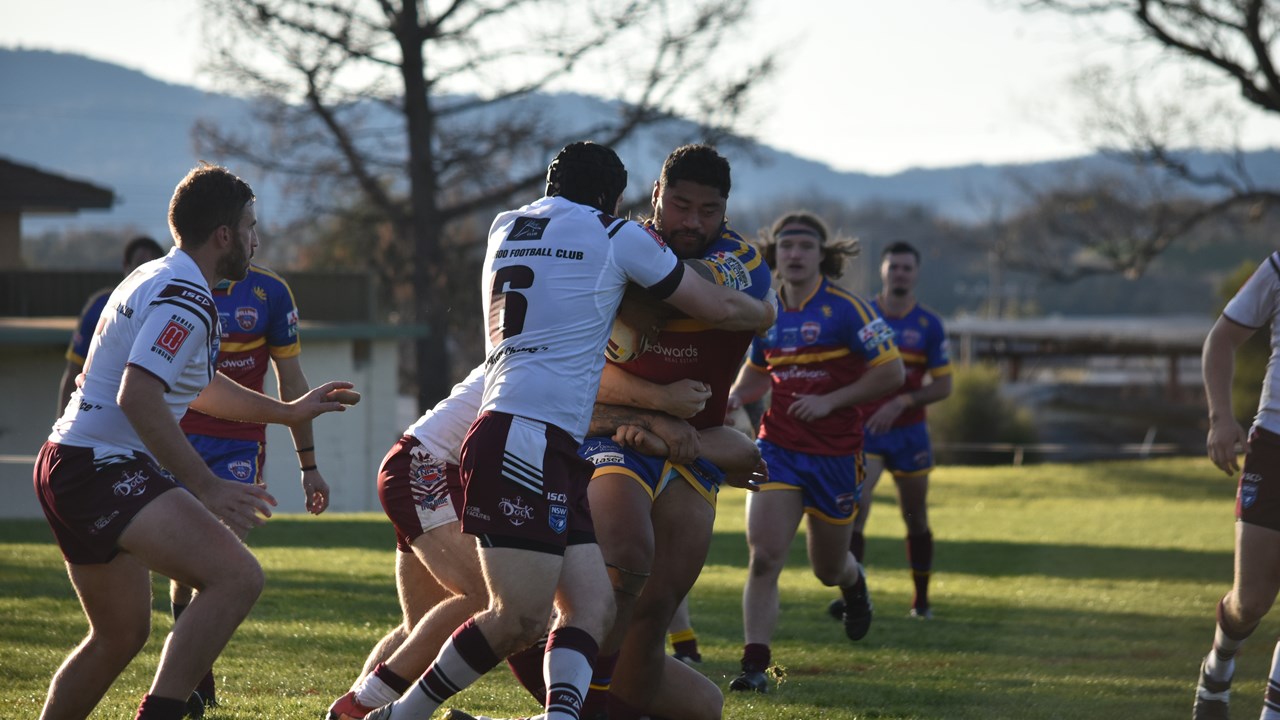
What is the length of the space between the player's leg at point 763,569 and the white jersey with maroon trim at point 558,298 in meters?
2.87

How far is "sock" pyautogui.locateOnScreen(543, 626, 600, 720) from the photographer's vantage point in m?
4.49

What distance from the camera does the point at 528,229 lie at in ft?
15.3

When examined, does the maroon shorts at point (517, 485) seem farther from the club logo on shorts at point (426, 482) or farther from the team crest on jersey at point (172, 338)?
the team crest on jersey at point (172, 338)

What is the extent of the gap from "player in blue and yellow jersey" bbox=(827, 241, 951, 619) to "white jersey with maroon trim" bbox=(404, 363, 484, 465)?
5.10 m

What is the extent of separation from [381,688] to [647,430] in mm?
1377

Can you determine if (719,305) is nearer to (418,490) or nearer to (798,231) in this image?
(418,490)

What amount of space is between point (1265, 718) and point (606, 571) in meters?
2.75

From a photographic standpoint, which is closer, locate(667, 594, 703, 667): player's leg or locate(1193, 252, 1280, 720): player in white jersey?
locate(1193, 252, 1280, 720): player in white jersey

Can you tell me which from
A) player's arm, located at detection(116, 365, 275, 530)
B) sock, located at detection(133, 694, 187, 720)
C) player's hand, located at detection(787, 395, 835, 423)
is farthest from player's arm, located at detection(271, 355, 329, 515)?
player's hand, located at detection(787, 395, 835, 423)

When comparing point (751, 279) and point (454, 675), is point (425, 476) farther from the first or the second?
point (751, 279)

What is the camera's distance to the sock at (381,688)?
498cm

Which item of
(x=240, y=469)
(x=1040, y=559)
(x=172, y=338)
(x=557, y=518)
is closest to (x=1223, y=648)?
(x=557, y=518)

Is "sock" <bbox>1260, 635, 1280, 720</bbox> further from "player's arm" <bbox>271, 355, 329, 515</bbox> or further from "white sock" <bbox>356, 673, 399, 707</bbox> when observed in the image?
"player's arm" <bbox>271, 355, 329, 515</bbox>

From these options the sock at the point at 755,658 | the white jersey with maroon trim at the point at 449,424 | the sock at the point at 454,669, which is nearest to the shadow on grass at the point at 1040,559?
the sock at the point at 755,658
